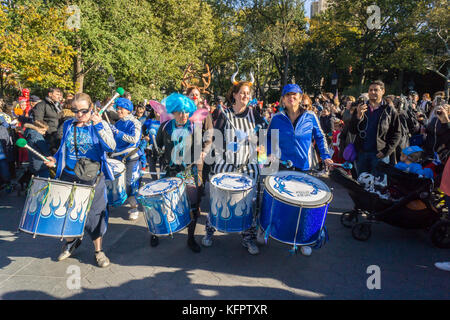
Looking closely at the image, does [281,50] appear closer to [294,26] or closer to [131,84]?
[294,26]

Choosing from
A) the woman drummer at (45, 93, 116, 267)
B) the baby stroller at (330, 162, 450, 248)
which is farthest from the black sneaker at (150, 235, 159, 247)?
the baby stroller at (330, 162, 450, 248)

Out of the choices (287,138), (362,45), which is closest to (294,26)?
(362,45)

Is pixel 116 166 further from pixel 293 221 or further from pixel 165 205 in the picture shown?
pixel 293 221

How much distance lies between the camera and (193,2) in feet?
69.3

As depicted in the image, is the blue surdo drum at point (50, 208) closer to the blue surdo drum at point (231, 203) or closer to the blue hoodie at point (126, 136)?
the blue surdo drum at point (231, 203)

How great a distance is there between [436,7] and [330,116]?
18445 millimetres

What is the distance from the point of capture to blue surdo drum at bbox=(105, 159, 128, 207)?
423 centimetres

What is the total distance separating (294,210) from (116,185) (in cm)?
271

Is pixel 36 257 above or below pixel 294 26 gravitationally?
below

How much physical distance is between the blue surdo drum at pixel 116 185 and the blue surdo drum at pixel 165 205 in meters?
1.11

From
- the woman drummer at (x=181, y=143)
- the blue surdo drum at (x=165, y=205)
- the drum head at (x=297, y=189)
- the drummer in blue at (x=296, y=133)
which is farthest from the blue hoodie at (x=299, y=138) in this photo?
the blue surdo drum at (x=165, y=205)

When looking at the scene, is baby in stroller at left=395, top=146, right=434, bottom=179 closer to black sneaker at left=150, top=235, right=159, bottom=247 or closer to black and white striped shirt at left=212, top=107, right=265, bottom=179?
black and white striped shirt at left=212, top=107, right=265, bottom=179

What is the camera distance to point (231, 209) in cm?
315

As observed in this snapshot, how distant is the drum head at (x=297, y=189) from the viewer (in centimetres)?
284
